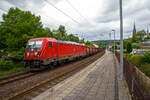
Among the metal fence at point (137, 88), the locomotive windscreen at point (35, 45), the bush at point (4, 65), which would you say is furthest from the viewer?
the bush at point (4, 65)

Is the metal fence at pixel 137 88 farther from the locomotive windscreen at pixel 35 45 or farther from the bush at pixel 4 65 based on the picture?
the bush at pixel 4 65

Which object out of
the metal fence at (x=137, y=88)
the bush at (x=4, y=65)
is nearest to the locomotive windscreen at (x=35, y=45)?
the bush at (x=4, y=65)

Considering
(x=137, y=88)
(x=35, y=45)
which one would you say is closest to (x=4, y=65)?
(x=35, y=45)

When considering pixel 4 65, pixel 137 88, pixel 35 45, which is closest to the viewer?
pixel 137 88

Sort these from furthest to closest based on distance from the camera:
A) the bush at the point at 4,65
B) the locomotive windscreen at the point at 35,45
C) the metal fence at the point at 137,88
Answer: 1. the bush at the point at 4,65
2. the locomotive windscreen at the point at 35,45
3. the metal fence at the point at 137,88

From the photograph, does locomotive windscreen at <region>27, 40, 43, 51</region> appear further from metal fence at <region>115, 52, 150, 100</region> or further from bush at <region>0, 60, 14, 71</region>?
metal fence at <region>115, 52, 150, 100</region>

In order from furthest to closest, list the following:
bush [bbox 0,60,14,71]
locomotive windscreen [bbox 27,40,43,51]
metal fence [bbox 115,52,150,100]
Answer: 1. bush [bbox 0,60,14,71]
2. locomotive windscreen [bbox 27,40,43,51]
3. metal fence [bbox 115,52,150,100]

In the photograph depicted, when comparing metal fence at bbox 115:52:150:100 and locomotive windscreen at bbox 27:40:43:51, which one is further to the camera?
locomotive windscreen at bbox 27:40:43:51

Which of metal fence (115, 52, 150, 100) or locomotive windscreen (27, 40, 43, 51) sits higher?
locomotive windscreen (27, 40, 43, 51)

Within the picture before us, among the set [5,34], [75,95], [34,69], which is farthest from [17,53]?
[75,95]

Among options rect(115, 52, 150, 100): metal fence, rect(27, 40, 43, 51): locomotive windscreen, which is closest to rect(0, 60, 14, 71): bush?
rect(27, 40, 43, 51): locomotive windscreen

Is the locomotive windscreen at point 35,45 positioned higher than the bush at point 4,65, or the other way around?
the locomotive windscreen at point 35,45

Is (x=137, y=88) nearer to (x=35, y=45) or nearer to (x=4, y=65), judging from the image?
(x=35, y=45)

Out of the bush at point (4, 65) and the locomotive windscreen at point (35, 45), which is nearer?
the locomotive windscreen at point (35, 45)
